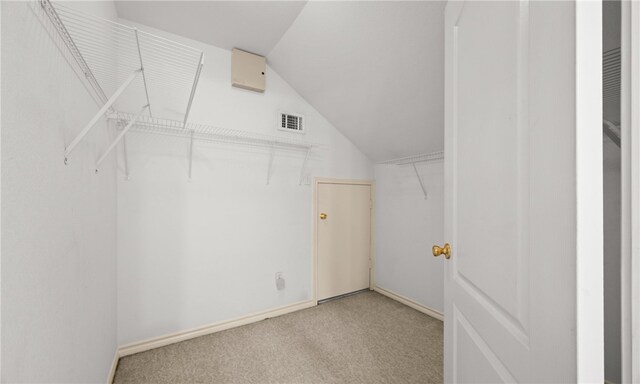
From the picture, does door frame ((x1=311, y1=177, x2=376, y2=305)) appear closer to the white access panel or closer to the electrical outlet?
the electrical outlet

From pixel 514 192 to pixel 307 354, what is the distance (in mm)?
1954

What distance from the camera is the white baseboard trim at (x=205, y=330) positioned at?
1982 mm

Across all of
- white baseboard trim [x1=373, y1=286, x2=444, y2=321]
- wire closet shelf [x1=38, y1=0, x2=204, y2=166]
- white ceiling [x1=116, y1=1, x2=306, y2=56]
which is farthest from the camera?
white baseboard trim [x1=373, y1=286, x2=444, y2=321]

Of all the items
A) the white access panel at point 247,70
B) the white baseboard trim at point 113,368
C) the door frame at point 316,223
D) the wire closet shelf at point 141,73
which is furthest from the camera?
the door frame at point 316,223

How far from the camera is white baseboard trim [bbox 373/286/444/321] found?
8.27 feet

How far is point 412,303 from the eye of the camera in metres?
2.79

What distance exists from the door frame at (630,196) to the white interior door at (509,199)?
0.21ft

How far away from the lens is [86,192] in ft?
3.90

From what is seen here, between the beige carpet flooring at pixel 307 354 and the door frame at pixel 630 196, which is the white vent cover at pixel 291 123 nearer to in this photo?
the beige carpet flooring at pixel 307 354

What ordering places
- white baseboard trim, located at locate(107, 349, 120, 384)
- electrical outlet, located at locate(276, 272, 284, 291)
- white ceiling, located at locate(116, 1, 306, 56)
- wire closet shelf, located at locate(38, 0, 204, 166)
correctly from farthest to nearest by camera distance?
electrical outlet, located at locate(276, 272, 284, 291) < white ceiling, located at locate(116, 1, 306, 56) < white baseboard trim, located at locate(107, 349, 120, 384) < wire closet shelf, located at locate(38, 0, 204, 166)

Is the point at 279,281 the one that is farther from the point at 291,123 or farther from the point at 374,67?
the point at 374,67

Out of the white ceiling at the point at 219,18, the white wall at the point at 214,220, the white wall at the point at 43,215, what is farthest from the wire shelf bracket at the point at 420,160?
the white wall at the point at 43,215

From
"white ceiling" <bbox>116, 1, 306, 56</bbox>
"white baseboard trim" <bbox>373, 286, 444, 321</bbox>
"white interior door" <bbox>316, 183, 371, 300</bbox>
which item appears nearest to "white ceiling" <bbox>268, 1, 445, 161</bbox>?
"white ceiling" <bbox>116, 1, 306, 56</bbox>

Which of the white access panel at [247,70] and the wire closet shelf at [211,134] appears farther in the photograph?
the white access panel at [247,70]
